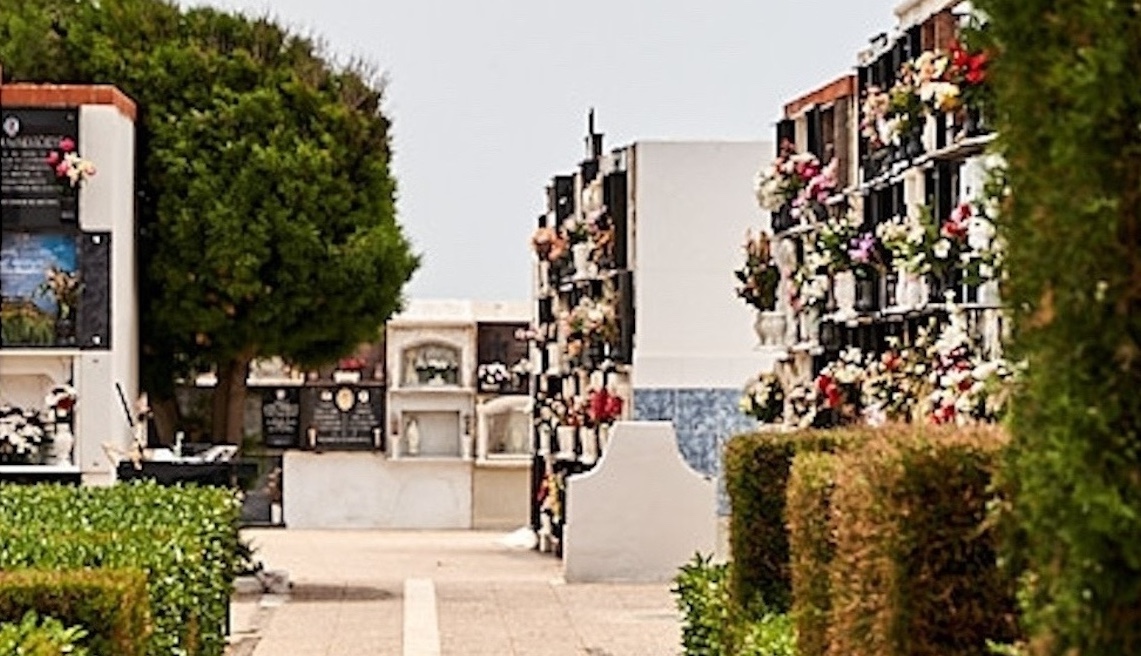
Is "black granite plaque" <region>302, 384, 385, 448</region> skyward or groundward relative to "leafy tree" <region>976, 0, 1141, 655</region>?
groundward

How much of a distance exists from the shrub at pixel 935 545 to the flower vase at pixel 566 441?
21.2m

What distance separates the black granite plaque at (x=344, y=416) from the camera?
3544 centimetres

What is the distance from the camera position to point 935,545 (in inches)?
227

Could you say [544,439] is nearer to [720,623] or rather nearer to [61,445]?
[61,445]

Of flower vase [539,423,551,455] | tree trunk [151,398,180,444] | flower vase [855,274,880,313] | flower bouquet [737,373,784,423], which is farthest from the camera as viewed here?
flower vase [539,423,551,455]

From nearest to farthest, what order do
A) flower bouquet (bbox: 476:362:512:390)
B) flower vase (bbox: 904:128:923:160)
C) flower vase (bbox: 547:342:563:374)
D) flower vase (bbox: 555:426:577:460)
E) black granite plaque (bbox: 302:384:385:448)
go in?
flower vase (bbox: 904:128:923:160)
flower vase (bbox: 555:426:577:460)
flower vase (bbox: 547:342:563:374)
black granite plaque (bbox: 302:384:385:448)
flower bouquet (bbox: 476:362:512:390)

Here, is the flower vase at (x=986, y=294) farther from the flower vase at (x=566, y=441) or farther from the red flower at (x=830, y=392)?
the flower vase at (x=566, y=441)

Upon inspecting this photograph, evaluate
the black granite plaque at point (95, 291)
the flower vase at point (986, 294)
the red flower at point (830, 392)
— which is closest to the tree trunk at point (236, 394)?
the black granite plaque at point (95, 291)

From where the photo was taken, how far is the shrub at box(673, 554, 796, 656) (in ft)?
31.2

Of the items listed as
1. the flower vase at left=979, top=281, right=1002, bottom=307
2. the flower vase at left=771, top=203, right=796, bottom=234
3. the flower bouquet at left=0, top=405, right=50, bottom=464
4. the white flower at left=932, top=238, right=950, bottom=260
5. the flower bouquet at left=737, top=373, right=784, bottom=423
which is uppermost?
the flower vase at left=771, top=203, right=796, bottom=234

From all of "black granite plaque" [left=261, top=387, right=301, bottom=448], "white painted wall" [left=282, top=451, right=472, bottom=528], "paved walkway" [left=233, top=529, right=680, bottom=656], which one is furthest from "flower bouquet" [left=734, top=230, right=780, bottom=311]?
"white painted wall" [left=282, top=451, right=472, bottom=528]

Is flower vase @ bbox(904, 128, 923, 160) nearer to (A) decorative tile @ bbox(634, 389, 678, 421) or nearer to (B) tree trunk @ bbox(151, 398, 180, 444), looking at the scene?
(B) tree trunk @ bbox(151, 398, 180, 444)

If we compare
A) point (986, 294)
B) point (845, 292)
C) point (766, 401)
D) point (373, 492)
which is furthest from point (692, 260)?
point (986, 294)

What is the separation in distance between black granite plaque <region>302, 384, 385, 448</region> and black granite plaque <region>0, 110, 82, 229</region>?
15.1m
